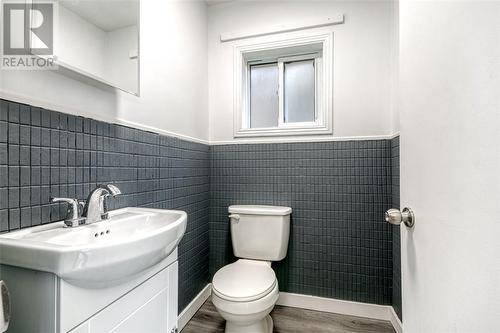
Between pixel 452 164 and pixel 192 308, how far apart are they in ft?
5.85

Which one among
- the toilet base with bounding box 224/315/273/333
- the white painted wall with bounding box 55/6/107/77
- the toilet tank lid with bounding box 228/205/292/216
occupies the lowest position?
the toilet base with bounding box 224/315/273/333

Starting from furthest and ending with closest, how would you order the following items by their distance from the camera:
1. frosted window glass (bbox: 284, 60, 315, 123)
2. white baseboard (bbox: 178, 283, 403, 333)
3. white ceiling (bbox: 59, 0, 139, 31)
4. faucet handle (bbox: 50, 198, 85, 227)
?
frosted window glass (bbox: 284, 60, 315, 123), white baseboard (bbox: 178, 283, 403, 333), white ceiling (bbox: 59, 0, 139, 31), faucet handle (bbox: 50, 198, 85, 227)

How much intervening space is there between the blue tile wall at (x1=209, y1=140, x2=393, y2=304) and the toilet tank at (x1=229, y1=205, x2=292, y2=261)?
0.48 ft

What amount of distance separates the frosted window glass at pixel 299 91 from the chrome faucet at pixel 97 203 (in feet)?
4.94

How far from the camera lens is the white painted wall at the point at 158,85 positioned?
79cm

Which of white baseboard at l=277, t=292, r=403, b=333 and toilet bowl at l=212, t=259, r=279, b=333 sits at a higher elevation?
toilet bowl at l=212, t=259, r=279, b=333

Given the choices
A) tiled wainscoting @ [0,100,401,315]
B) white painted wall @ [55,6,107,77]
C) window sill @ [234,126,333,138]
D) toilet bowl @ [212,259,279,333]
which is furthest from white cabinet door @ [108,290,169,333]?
window sill @ [234,126,333,138]

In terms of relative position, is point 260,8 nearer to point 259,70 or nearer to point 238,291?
point 259,70

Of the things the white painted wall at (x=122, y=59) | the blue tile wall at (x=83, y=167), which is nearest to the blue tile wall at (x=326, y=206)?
the blue tile wall at (x=83, y=167)

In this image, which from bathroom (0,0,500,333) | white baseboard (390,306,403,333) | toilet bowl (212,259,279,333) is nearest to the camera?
bathroom (0,0,500,333)

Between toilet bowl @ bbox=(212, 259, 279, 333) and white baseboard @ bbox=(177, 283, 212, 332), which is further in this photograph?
white baseboard @ bbox=(177, 283, 212, 332)

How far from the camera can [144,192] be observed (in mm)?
1235

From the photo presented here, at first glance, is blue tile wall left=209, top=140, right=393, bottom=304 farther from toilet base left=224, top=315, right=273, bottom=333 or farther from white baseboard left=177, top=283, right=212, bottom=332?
toilet base left=224, top=315, right=273, bottom=333

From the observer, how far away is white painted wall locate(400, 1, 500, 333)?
0.36 meters
